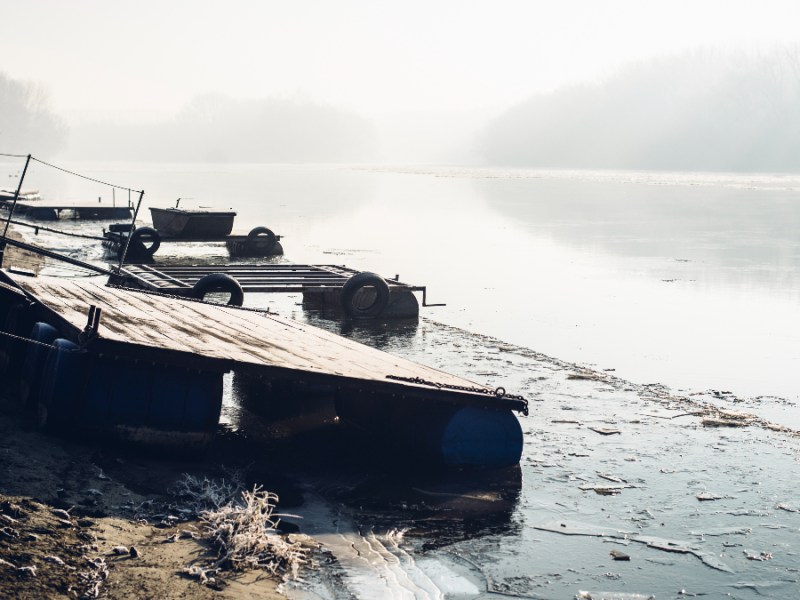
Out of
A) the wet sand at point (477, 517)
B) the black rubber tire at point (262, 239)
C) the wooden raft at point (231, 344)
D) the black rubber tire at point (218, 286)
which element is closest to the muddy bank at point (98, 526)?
the wet sand at point (477, 517)

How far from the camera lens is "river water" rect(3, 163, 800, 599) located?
865cm

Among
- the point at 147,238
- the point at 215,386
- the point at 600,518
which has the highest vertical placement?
the point at 147,238

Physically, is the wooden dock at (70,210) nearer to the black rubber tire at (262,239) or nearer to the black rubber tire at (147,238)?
the black rubber tire at (262,239)

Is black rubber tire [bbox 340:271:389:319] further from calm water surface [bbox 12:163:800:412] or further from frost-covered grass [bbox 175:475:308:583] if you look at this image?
frost-covered grass [bbox 175:475:308:583]

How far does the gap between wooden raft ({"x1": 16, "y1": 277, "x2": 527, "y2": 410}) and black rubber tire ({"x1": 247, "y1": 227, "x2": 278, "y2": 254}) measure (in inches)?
763

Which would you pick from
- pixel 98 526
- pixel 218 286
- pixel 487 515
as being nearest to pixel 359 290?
pixel 218 286

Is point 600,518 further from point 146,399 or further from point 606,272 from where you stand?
point 606,272

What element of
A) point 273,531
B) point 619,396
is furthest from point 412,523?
point 619,396

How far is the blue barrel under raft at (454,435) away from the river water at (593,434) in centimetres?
29

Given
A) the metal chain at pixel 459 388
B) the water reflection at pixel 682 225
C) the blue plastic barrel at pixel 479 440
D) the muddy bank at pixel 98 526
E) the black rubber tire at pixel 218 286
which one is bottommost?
the muddy bank at pixel 98 526

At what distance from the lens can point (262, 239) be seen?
34562mm

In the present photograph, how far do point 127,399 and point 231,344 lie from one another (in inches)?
62.4

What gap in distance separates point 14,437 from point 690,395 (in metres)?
9.30

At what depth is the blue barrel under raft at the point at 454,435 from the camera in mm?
11055
